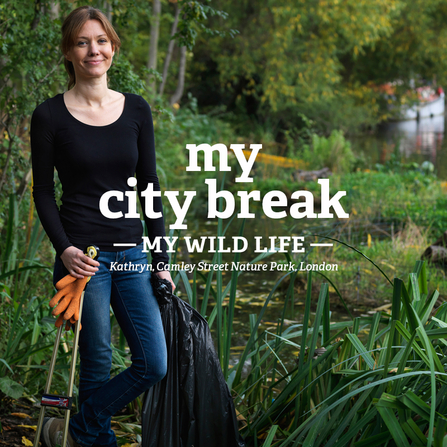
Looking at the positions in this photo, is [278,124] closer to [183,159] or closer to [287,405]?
[183,159]

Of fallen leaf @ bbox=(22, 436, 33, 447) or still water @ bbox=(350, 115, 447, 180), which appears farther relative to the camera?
still water @ bbox=(350, 115, 447, 180)

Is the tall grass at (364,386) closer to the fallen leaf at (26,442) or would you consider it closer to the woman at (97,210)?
the woman at (97,210)

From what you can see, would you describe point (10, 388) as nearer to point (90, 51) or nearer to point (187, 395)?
point (187, 395)

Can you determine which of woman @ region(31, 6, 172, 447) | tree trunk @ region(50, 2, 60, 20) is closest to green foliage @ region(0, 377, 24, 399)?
woman @ region(31, 6, 172, 447)

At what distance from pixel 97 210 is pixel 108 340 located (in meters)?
0.52

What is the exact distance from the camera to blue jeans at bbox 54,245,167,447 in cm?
227

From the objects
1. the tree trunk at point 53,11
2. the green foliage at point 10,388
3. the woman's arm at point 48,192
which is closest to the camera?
the woman's arm at point 48,192

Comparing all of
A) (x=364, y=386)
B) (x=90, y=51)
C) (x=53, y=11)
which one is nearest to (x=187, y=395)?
(x=364, y=386)

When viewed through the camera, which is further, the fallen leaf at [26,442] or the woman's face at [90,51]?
the fallen leaf at [26,442]

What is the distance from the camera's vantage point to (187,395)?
7.55 feet

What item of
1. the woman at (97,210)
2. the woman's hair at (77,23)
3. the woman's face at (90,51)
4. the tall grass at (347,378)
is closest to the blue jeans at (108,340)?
the woman at (97,210)

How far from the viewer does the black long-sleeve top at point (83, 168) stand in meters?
2.18

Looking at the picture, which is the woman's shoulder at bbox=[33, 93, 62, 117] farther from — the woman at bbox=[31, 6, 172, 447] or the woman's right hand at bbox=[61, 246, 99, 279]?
the woman's right hand at bbox=[61, 246, 99, 279]

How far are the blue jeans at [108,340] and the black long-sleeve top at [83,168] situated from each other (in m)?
0.11
